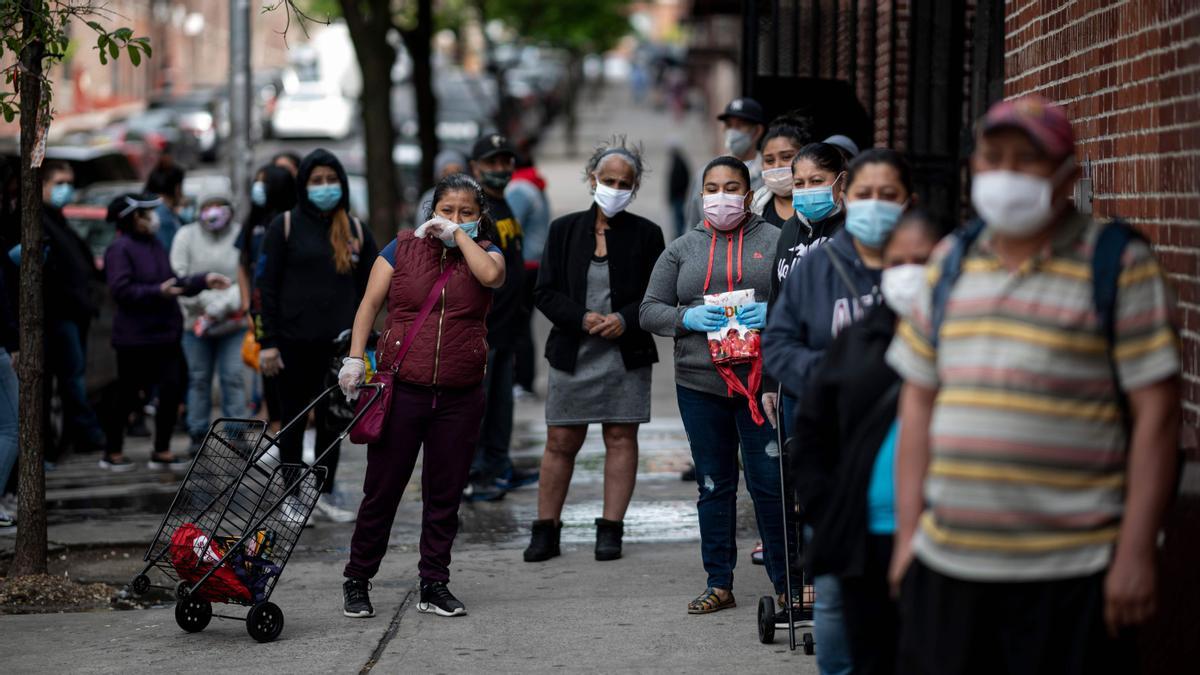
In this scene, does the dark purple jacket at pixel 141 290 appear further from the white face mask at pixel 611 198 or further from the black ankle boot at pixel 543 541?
the white face mask at pixel 611 198

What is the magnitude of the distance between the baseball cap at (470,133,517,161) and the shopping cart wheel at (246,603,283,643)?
3569 mm

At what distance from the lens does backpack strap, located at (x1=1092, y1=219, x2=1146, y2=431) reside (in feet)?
11.3

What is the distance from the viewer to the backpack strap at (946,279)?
11.9 ft

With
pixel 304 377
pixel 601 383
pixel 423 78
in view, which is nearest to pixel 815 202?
pixel 601 383

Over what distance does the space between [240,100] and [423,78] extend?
5.16 metres

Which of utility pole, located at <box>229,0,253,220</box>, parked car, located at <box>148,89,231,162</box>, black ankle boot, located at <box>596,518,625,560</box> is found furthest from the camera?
parked car, located at <box>148,89,231,162</box>

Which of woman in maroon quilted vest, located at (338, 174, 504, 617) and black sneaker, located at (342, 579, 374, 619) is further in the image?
black sneaker, located at (342, 579, 374, 619)

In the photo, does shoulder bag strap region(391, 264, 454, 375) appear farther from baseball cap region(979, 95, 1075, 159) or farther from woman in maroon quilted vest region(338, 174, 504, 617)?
baseball cap region(979, 95, 1075, 159)

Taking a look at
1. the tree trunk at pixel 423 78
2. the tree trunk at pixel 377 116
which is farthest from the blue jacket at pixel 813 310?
the tree trunk at pixel 423 78

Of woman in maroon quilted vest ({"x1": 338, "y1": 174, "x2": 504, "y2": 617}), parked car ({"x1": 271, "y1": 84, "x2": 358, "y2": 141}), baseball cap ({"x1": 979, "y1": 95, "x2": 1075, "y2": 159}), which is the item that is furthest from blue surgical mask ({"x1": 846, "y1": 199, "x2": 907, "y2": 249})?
parked car ({"x1": 271, "y1": 84, "x2": 358, "y2": 141})

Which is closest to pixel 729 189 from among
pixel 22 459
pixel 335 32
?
pixel 22 459

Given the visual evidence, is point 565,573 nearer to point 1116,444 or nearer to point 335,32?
point 1116,444

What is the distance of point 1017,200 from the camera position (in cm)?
344

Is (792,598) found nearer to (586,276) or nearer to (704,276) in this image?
(704,276)
